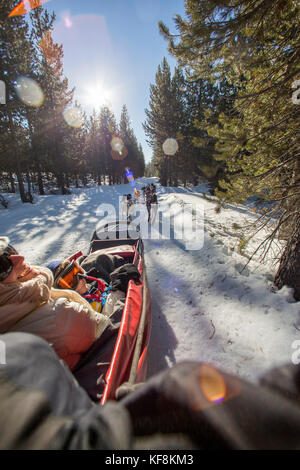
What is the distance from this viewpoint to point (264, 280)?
3410 mm

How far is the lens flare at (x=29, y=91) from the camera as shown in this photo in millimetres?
13591

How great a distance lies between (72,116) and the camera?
2367 centimetres

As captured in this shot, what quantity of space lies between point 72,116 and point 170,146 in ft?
44.5

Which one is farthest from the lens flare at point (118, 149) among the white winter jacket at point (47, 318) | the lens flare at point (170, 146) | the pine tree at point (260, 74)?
the white winter jacket at point (47, 318)

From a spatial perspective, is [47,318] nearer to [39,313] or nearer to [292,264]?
[39,313]

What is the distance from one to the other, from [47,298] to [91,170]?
42.1m

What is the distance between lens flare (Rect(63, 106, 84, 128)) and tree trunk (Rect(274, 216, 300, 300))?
26847 millimetres

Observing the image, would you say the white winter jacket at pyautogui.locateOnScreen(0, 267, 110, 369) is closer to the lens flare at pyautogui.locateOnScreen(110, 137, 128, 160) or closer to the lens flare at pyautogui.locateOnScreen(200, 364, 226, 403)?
the lens flare at pyautogui.locateOnScreen(200, 364, 226, 403)

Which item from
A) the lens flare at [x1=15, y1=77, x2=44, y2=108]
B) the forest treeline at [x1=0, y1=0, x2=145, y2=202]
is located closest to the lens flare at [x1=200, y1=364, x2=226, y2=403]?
the forest treeline at [x1=0, y1=0, x2=145, y2=202]

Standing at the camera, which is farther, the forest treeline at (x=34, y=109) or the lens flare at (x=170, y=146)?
the lens flare at (x=170, y=146)

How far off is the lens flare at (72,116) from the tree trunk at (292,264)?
26847 mm

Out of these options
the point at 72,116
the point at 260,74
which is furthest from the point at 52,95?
the point at 260,74

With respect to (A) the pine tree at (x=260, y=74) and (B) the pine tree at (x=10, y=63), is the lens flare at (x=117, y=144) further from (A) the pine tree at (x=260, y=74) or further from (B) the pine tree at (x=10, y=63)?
(A) the pine tree at (x=260, y=74)
